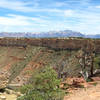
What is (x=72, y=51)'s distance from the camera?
65688mm

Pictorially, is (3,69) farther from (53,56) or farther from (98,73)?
(98,73)

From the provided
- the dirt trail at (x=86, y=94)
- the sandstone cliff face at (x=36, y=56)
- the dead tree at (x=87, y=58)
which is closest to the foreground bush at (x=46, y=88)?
the dirt trail at (x=86, y=94)

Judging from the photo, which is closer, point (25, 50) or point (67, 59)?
point (67, 59)

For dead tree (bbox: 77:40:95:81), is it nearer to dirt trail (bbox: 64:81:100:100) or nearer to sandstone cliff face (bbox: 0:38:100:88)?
sandstone cliff face (bbox: 0:38:100:88)

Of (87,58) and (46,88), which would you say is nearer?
(46,88)

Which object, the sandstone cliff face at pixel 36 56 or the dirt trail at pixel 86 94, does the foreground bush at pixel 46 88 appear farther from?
the sandstone cliff face at pixel 36 56

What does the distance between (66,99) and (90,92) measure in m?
5.36

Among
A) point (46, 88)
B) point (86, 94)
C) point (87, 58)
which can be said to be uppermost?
point (87, 58)

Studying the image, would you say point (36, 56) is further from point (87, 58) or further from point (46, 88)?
point (46, 88)

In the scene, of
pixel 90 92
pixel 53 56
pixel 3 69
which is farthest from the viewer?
pixel 3 69

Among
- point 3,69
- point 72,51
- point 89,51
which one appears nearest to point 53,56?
point 72,51

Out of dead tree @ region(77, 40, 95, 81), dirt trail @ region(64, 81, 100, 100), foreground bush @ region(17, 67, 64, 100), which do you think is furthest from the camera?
dead tree @ region(77, 40, 95, 81)

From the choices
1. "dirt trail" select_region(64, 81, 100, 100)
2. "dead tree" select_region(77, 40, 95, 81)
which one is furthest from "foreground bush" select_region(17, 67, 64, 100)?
"dead tree" select_region(77, 40, 95, 81)

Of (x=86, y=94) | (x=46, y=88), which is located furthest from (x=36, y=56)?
(x=46, y=88)
